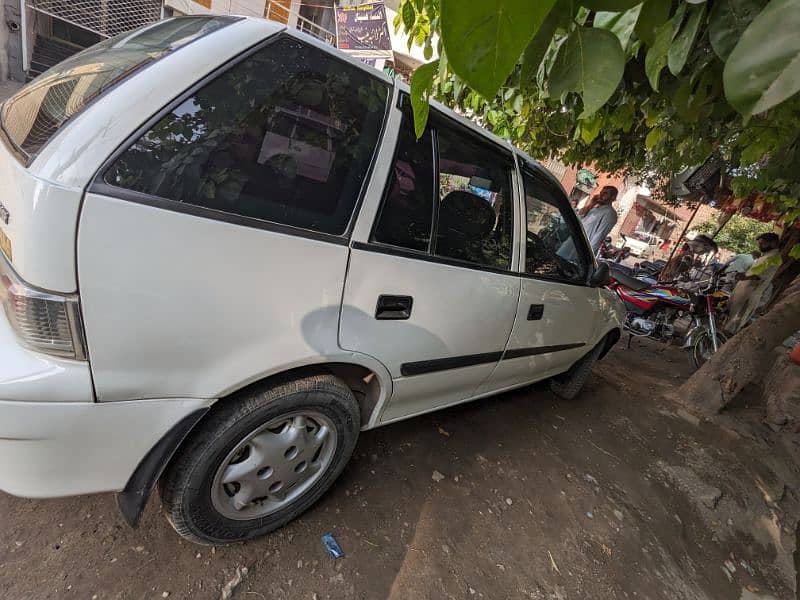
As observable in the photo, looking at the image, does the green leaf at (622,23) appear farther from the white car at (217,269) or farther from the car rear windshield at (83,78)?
the car rear windshield at (83,78)

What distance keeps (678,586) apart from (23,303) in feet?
9.95

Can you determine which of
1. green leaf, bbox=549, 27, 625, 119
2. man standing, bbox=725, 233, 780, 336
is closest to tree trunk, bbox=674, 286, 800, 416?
man standing, bbox=725, 233, 780, 336

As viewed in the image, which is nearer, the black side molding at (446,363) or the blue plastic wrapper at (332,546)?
the blue plastic wrapper at (332,546)

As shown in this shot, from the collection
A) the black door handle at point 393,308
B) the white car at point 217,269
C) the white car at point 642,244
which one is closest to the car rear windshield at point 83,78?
the white car at point 217,269

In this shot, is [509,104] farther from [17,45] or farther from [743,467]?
[17,45]

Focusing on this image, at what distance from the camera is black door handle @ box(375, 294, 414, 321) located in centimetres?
154

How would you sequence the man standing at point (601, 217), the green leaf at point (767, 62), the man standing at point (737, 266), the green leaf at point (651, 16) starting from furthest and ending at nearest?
the man standing at point (737, 266), the man standing at point (601, 217), the green leaf at point (651, 16), the green leaf at point (767, 62)

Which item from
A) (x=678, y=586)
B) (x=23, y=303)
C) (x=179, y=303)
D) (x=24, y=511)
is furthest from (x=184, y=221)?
(x=678, y=586)

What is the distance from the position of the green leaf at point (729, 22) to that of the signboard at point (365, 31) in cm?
866

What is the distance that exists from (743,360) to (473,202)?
11.4 feet

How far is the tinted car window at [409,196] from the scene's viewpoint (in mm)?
1523

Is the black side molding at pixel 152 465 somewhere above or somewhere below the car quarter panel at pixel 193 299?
below

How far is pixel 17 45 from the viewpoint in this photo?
22.7 ft

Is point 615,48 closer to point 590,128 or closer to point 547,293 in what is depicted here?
point 590,128
